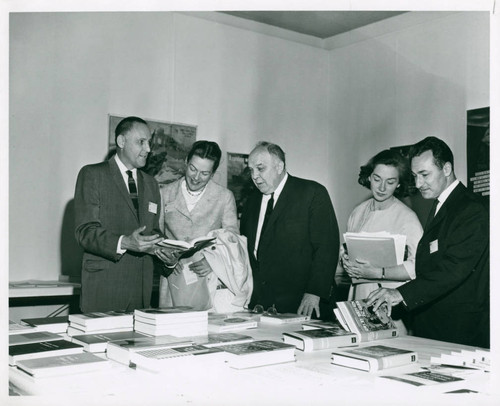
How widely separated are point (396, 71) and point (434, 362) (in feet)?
13.6

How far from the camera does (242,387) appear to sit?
1703 mm

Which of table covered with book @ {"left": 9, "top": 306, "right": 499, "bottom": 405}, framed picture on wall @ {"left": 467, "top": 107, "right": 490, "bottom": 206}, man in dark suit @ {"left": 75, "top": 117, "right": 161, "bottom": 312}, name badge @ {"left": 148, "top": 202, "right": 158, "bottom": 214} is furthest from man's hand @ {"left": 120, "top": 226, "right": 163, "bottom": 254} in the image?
framed picture on wall @ {"left": 467, "top": 107, "right": 490, "bottom": 206}

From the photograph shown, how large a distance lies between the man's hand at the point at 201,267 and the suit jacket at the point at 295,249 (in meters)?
0.53

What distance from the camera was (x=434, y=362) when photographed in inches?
76.2

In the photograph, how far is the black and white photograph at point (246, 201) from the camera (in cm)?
185

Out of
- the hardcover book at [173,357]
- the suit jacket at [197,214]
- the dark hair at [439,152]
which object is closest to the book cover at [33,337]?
the hardcover book at [173,357]

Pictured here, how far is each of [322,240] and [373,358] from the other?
6.28 feet

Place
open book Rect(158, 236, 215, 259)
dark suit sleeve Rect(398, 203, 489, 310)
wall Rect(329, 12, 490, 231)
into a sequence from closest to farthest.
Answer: dark suit sleeve Rect(398, 203, 489, 310) < open book Rect(158, 236, 215, 259) < wall Rect(329, 12, 490, 231)

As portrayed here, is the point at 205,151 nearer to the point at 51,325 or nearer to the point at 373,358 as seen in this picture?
the point at 51,325

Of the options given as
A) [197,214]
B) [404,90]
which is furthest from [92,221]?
[404,90]

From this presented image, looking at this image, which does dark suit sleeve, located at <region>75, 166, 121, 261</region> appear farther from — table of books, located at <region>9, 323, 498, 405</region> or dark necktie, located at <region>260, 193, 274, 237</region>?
table of books, located at <region>9, 323, 498, 405</region>

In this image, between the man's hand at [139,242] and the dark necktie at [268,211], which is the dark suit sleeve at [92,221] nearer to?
the man's hand at [139,242]

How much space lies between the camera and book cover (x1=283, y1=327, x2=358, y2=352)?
2.13 m
